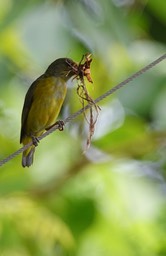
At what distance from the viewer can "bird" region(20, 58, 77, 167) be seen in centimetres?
255

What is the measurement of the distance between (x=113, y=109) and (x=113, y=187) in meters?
0.34

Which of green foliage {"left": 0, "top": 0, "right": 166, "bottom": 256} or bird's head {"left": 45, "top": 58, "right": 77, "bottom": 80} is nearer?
bird's head {"left": 45, "top": 58, "right": 77, "bottom": 80}

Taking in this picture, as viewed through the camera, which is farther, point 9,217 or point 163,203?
point 163,203

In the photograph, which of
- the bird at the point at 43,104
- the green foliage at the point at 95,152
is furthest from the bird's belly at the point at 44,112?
the green foliage at the point at 95,152

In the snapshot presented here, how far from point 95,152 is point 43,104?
796 millimetres

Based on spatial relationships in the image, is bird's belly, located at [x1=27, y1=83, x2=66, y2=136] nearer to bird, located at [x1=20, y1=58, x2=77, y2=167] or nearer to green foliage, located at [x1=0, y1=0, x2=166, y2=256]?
bird, located at [x1=20, y1=58, x2=77, y2=167]

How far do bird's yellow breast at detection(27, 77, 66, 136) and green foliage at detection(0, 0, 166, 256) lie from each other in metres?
0.07

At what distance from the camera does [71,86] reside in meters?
2.90

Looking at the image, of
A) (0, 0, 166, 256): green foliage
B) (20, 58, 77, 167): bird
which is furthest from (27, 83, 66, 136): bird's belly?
(0, 0, 166, 256): green foliage

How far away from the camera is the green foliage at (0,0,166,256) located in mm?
2504

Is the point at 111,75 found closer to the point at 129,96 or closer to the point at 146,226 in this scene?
the point at 129,96

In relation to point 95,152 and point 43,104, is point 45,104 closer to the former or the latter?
point 43,104

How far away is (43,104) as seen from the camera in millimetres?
2598

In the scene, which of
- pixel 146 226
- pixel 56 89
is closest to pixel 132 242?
pixel 146 226
